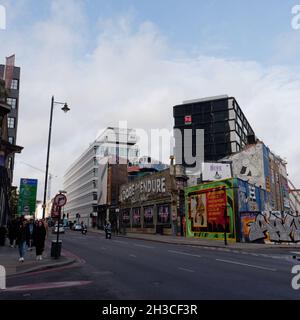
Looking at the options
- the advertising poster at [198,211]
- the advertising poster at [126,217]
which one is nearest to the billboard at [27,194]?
the advertising poster at [126,217]

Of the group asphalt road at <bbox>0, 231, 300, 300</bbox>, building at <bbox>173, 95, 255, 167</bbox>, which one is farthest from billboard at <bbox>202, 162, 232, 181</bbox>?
building at <bbox>173, 95, 255, 167</bbox>

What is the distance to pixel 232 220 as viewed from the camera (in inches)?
1308

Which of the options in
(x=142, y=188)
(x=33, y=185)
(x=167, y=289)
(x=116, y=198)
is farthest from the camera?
(x=116, y=198)

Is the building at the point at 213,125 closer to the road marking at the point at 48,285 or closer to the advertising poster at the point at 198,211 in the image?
the advertising poster at the point at 198,211

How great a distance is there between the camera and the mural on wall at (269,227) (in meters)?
32.1

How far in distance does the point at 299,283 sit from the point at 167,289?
3942mm

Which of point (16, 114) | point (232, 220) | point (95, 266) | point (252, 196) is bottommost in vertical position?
point (95, 266)

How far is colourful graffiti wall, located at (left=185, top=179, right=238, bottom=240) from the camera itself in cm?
3369

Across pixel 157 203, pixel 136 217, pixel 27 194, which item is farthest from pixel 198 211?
pixel 27 194

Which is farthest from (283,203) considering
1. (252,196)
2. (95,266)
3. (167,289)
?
(167,289)

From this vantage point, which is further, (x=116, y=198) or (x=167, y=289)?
(x=116, y=198)

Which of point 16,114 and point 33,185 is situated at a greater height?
point 16,114
